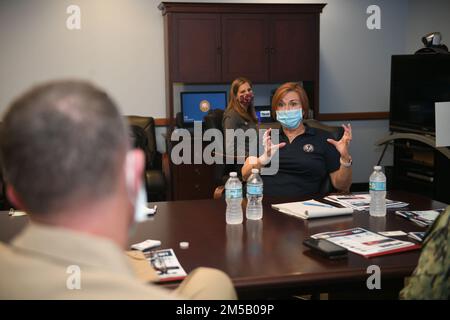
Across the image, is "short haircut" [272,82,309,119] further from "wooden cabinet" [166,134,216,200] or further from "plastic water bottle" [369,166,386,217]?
"wooden cabinet" [166,134,216,200]

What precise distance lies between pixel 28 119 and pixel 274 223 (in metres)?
1.60

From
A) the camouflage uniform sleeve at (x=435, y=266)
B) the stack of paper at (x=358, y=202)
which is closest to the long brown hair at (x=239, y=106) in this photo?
the stack of paper at (x=358, y=202)

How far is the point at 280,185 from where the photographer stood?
3029 millimetres

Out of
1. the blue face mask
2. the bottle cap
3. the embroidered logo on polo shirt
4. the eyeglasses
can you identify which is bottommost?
the bottle cap

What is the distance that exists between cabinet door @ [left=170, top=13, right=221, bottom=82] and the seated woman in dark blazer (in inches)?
23.2

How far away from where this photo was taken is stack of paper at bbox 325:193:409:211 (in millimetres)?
2559

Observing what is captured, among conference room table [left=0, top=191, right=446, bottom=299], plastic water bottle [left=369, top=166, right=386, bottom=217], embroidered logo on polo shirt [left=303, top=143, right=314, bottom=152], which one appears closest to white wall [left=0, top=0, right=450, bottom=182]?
embroidered logo on polo shirt [left=303, top=143, right=314, bottom=152]

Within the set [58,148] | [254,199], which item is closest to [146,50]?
[254,199]

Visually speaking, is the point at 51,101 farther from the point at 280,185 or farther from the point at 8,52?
the point at 8,52

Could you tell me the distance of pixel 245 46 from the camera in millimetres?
5348

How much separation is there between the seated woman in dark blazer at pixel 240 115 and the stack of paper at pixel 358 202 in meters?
1.65

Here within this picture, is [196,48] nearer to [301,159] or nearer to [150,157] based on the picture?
[150,157]

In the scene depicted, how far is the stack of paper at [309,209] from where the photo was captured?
236cm

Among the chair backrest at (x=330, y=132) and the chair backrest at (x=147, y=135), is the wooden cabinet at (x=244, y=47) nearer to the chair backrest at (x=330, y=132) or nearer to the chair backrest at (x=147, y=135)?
the chair backrest at (x=147, y=135)
